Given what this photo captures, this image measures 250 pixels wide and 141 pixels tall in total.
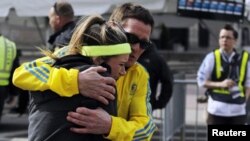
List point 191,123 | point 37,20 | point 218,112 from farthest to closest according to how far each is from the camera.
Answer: point 37,20
point 191,123
point 218,112

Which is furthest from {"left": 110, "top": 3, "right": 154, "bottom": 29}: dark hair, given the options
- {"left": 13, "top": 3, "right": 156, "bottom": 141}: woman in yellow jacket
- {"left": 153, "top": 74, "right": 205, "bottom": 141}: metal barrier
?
{"left": 153, "top": 74, "right": 205, "bottom": 141}: metal barrier

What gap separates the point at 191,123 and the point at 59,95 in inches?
313

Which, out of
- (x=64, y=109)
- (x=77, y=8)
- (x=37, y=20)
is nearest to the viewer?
(x=64, y=109)

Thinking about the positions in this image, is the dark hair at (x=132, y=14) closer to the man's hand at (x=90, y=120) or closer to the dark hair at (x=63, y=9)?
the man's hand at (x=90, y=120)

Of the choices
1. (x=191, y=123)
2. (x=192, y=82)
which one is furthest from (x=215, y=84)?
(x=191, y=123)

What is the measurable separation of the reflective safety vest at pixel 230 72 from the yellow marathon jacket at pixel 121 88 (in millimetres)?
3736

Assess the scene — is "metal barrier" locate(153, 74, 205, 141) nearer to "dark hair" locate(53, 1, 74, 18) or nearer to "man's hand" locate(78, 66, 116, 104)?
"dark hair" locate(53, 1, 74, 18)

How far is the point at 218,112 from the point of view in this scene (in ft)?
20.6

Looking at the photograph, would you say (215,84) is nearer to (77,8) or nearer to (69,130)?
(77,8)

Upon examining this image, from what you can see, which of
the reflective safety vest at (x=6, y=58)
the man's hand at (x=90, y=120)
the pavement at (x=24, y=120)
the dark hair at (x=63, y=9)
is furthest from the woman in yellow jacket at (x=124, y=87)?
the pavement at (x=24, y=120)

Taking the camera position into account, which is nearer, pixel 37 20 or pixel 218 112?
pixel 218 112

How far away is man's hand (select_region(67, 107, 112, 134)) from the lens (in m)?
2.09

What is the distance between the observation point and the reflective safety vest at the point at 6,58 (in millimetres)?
6471

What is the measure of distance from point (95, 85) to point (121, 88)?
461mm
